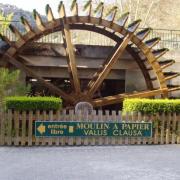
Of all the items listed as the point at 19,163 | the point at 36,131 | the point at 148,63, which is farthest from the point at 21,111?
the point at 148,63

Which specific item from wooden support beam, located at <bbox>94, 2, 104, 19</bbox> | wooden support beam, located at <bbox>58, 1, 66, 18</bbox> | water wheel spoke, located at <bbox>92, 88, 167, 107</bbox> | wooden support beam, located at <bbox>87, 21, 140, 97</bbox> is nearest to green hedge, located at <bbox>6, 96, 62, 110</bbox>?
wooden support beam, located at <bbox>87, 21, 140, 97</bbox>

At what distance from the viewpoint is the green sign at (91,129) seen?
445 inches

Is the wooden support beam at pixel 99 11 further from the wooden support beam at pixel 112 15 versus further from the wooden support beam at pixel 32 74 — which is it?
the wooden support beam at pixel 32 74

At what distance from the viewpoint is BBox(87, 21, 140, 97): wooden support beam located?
15.0 metres

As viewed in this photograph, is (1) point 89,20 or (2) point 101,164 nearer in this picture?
(2) point 101,164

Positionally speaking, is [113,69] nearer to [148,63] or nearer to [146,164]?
[148,63]

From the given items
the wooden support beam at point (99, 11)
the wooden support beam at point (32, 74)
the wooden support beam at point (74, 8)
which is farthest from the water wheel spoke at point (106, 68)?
the wooden support beam at point (74, 8)

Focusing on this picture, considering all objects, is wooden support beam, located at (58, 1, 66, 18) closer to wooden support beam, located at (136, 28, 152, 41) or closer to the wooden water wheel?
the wooden water wheel

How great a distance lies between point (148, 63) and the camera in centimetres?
1579

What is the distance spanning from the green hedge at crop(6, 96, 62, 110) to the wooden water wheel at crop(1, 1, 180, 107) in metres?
2.96

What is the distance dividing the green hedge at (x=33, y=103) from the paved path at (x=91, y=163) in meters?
1.15

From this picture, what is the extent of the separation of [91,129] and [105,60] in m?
5.02

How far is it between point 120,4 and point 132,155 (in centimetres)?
2353

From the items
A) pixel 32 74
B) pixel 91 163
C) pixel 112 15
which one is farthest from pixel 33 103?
pixel 112 15
